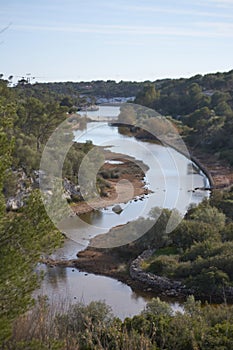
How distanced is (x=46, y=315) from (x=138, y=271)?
8.74 metres

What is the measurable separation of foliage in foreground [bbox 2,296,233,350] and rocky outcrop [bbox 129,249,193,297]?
320 centimetres

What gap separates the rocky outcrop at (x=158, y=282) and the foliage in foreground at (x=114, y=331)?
3202 mm

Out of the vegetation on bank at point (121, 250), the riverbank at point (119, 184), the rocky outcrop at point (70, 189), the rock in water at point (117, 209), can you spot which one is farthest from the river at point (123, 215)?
the rocky outcrop at point (70, 189)

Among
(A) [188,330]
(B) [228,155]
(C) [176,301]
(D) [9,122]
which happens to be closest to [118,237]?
(C) [176,301]

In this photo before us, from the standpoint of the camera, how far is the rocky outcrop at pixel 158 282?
543 inches

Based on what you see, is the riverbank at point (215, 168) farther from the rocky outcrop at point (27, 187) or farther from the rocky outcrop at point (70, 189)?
the rocky outcrop at point (27, 187)

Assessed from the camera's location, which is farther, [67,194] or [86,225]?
[67,194]

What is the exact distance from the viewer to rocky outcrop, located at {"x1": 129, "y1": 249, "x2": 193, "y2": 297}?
13.8 metres

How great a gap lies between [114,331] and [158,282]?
25.4 feet

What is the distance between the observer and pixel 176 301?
43.7 ft

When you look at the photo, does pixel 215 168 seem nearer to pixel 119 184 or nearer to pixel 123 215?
pixel 119 184

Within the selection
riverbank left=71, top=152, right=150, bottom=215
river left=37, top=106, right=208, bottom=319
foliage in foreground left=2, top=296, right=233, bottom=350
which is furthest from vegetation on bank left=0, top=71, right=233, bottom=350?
riverbank left=71, top=152, right=150, bottom=215

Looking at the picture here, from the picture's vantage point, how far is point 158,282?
14.4 m

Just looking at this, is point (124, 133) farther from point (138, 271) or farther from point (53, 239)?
point (53, 239)
